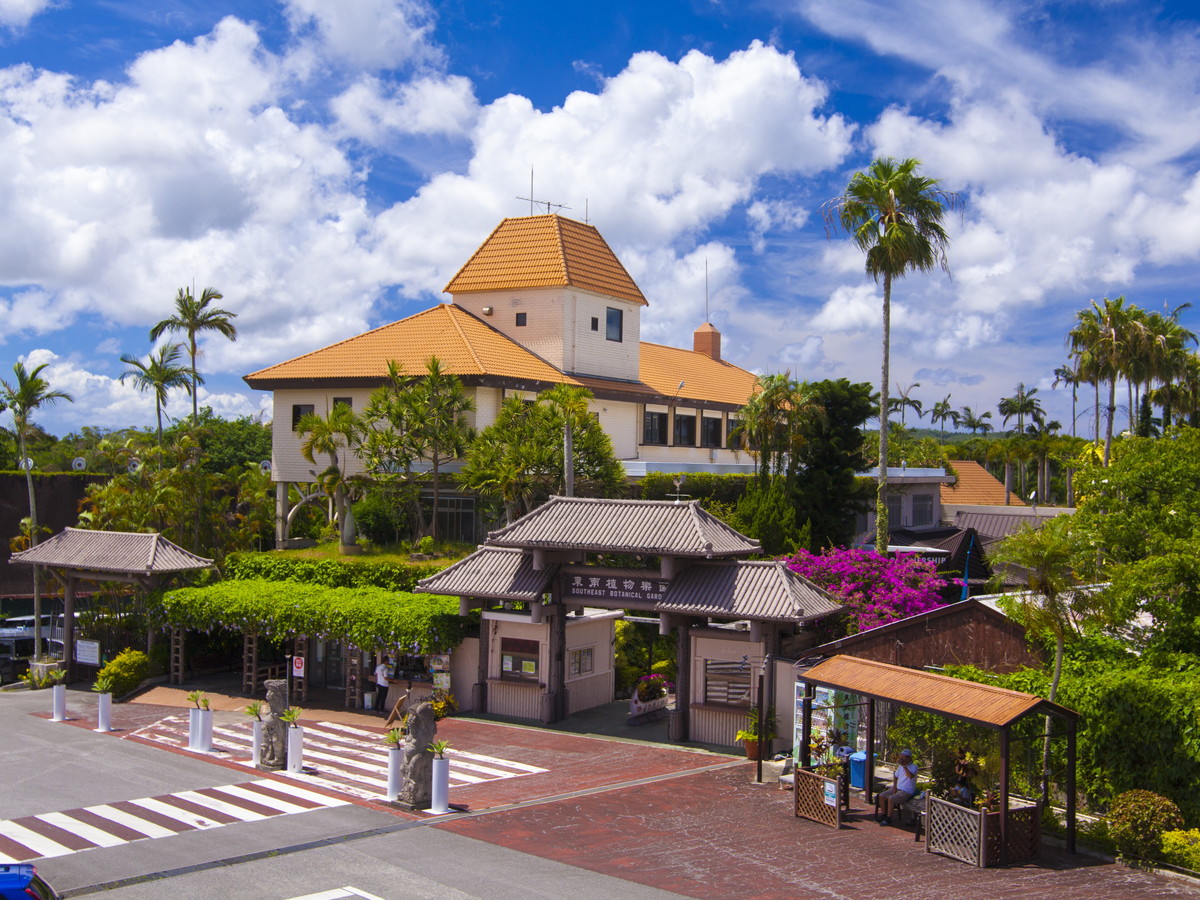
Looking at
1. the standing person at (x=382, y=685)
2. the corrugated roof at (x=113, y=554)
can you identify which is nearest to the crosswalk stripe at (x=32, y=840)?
the standing person at (x=382, y=685)

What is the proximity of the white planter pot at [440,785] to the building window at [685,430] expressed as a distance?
33816mm

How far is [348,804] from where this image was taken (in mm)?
21188

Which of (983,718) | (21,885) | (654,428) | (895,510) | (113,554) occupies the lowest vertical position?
(21,885)

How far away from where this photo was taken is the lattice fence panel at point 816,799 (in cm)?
1944

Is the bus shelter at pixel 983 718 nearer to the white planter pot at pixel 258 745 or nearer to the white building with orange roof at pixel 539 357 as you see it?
the white planter pot at pixel 258 745

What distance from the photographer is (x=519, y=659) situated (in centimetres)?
3066

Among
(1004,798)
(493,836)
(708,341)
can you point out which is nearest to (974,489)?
(708,341)

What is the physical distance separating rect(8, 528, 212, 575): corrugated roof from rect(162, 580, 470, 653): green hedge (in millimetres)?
1141

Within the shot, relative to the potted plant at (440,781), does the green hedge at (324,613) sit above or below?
above

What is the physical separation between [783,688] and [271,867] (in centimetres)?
1285

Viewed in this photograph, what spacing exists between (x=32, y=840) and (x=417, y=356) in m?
27.0

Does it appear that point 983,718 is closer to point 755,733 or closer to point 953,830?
point 953,830

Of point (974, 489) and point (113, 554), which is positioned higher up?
point (974, 489)

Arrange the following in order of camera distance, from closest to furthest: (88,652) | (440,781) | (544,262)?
(440,781) → (88,652) → (544,262)
